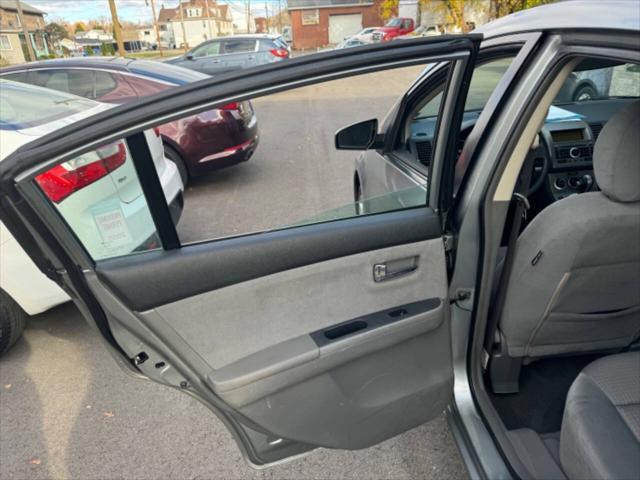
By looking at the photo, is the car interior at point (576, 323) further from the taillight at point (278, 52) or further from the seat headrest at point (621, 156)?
the taillight at point (278, 52)

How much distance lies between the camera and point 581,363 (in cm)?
207

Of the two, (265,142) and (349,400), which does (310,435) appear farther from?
(265,142)

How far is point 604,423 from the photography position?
4.26 feet

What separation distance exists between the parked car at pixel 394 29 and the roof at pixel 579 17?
76.2 ft

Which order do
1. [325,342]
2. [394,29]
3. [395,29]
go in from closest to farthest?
1. [325,342]
2. [394,29]
3. [395,29]

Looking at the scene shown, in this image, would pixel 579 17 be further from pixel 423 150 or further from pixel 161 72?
pixel 161 72

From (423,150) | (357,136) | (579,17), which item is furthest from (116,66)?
(579,17)

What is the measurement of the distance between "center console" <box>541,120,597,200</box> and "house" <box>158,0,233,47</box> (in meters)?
54.7

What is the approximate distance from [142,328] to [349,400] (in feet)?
2.34

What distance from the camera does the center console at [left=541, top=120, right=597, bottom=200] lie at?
248 cm

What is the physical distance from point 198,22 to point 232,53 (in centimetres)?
5307

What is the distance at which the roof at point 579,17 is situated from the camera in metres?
1.12

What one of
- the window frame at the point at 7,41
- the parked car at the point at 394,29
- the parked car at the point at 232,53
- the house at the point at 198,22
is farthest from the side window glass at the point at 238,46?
the house at the point at 198,22

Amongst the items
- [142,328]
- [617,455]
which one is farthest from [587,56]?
[142,328]
